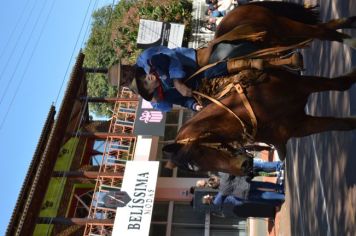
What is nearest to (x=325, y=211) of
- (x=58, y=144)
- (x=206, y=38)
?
(x=58, y=144)

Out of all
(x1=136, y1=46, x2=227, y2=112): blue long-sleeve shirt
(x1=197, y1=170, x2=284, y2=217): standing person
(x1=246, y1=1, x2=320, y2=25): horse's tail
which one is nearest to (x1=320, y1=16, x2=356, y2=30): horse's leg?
(x1=246, y1=1, x2=320, y2=25): horse's tail

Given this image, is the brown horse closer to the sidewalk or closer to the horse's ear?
the horse's ear

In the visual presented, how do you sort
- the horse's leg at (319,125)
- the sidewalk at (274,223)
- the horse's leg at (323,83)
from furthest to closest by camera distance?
the sidewalk at (274,223), the horse's leg at (319,125), the horse's leg at (323,83)

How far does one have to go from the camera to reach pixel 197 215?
17812mm

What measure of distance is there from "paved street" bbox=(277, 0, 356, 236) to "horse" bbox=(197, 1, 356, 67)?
120 cm

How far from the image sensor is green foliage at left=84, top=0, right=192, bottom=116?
27.0 m

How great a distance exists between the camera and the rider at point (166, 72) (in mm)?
5055

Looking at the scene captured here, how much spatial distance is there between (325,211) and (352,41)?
300 centimetres

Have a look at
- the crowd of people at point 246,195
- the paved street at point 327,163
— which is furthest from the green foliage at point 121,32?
the paved street at point 327,163

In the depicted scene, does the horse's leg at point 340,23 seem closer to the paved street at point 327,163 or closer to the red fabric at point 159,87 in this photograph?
the paved street at point 327,163

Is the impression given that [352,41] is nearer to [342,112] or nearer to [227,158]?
[342,112]

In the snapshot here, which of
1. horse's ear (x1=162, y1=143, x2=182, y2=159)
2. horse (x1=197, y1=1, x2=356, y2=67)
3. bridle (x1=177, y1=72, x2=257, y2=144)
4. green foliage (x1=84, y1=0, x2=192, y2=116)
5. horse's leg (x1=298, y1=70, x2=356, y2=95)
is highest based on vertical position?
green foliage (x1=84, y1=0, x2=192, y2=116)

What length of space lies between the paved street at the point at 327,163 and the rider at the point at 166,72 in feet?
7.25

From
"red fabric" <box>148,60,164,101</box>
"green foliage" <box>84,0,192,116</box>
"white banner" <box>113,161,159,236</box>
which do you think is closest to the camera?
"red fabric" <box>148,60,164,101</box>
